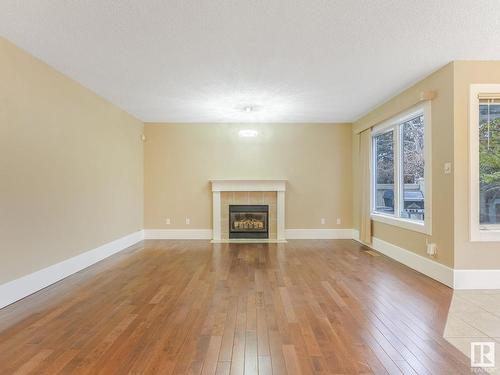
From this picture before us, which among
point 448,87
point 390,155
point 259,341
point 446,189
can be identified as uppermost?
point 448,87

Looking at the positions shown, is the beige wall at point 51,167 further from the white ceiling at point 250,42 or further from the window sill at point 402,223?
the window sill at point 402,223

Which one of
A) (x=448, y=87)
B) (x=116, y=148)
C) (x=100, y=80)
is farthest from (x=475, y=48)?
(x=116, y=148)

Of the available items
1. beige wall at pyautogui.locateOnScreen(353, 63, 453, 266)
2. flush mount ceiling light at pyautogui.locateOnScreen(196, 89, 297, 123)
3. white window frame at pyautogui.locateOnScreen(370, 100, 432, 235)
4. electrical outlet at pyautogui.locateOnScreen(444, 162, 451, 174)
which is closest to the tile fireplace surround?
flush mount ceiling light at pyautogui.locateOnScreen(196, 89, 297, 123)

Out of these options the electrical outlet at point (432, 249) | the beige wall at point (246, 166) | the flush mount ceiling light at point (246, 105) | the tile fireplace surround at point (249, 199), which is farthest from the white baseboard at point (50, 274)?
the electrical outlet at point (432, 249)

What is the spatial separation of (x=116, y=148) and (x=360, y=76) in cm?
401

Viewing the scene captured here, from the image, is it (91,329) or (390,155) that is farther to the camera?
(390,155)

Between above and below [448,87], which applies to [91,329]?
below

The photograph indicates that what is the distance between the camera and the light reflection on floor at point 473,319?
A: 2.04 meters

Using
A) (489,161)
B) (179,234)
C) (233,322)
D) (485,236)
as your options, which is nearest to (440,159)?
(489,161)

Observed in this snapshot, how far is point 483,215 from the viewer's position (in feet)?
10.5

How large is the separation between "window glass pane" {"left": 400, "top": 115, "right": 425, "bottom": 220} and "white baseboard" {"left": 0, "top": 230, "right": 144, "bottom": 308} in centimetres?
473

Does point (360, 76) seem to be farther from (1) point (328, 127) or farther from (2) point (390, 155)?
(1) point (328, 127)

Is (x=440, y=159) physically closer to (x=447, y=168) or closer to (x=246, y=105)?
(x=447, y=168)

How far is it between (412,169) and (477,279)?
1.68 m
